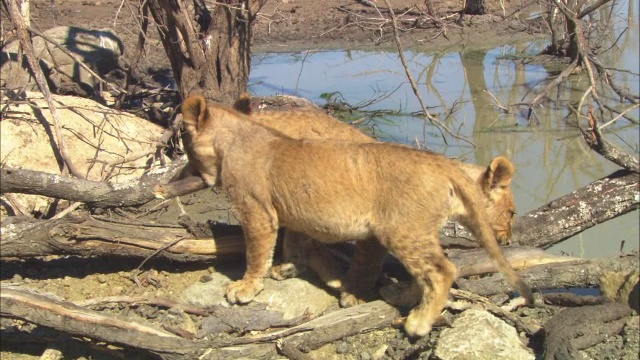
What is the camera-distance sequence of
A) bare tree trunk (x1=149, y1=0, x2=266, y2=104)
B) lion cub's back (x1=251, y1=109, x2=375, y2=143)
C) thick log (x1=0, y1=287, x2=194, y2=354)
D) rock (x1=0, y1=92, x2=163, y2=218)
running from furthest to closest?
bare tree trunk (x1=149, y1=0, x2=266, y2=104)
rock (x1=0, y1=92, x2=163, y2=218)
lion cub's back (x1=251, y1=109, x2=375, y2=143)
thick log (x1=0, y1=287, x2=194, y2=354)

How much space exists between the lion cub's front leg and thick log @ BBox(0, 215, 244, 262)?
56 centimetres

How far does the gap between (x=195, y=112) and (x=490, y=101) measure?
867 cm

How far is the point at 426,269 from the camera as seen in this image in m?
5.53

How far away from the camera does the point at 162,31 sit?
31.8ft

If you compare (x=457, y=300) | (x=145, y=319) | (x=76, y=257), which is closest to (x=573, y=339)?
(x=457, y=300)

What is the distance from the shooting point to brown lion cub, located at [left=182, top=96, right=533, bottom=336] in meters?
5.48

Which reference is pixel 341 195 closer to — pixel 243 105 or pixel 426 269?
pixel 426 269

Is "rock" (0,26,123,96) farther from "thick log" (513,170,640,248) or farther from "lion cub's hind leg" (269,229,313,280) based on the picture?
"thick log" (513,170,640,248)

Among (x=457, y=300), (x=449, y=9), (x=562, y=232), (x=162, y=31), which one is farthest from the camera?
(x=449, y=9)

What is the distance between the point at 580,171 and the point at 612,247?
2.37 meters

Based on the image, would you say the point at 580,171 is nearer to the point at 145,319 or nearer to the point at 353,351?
the point at 353,351

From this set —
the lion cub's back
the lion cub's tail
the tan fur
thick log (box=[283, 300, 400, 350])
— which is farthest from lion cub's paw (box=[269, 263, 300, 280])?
the lion cub's tail

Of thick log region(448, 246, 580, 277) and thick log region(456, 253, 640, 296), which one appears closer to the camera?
thick log region(456, 253, 640, 296)

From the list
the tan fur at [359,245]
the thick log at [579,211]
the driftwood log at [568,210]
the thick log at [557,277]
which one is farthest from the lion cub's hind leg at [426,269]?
the thick log at [579,211]
